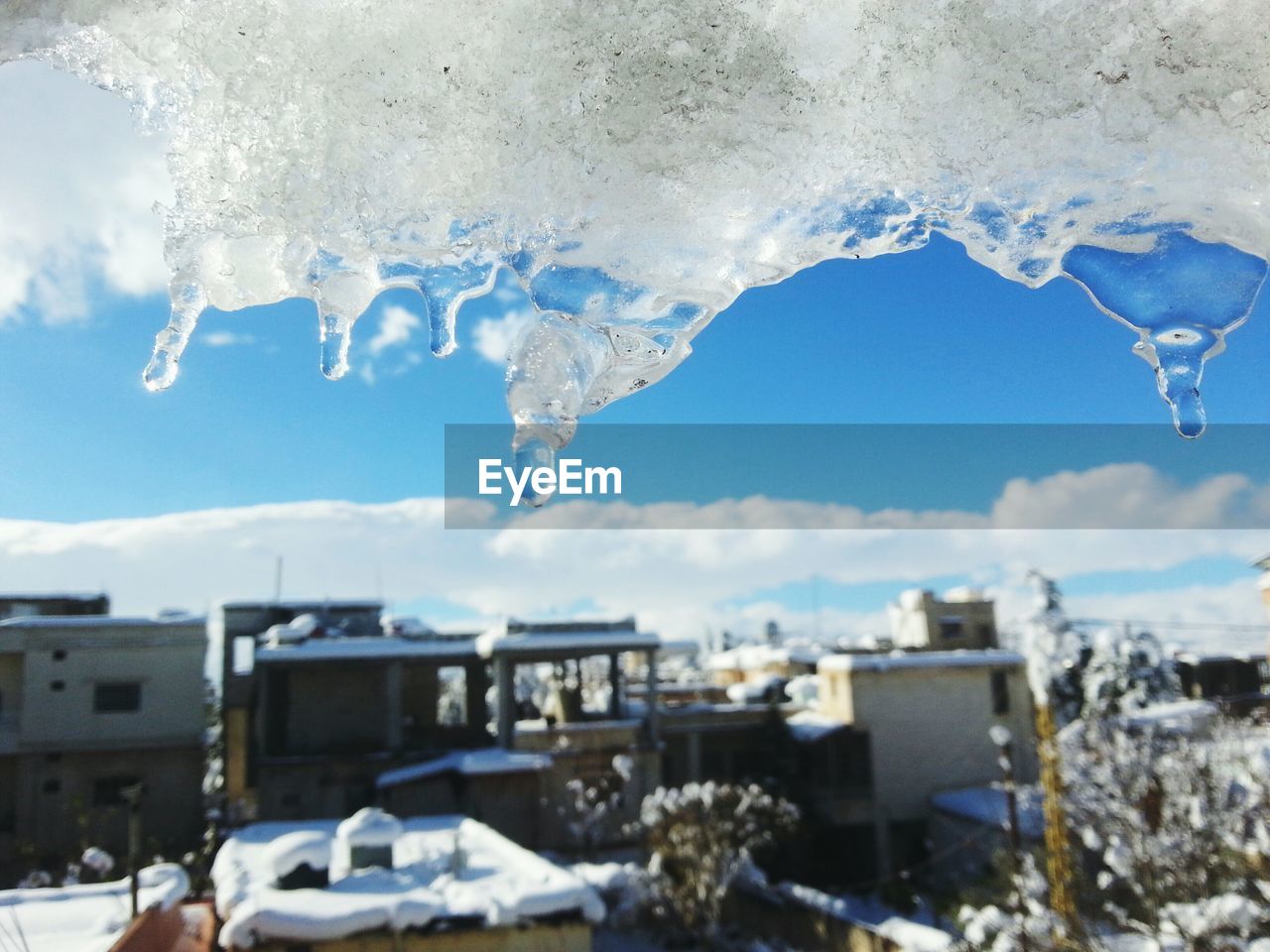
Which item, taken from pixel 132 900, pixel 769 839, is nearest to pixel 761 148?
pixel 132 900

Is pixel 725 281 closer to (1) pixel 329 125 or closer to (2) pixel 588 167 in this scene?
(2) pixel 588 167

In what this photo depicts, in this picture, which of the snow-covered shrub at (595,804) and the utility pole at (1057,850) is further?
the snow-covered shrub at (595,804)

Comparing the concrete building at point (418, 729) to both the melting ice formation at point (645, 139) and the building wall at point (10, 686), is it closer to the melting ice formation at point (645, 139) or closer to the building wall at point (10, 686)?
the building wall at point (10, 686)

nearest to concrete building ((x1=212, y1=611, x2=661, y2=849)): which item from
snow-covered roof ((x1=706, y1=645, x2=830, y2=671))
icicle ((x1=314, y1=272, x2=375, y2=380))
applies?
snow-covered roof ((x1=706, y1=645, x2=830, y2=671))

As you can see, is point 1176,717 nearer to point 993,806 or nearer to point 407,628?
point 993,806

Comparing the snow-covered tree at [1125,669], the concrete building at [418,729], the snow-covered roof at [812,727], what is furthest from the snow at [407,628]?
the snow-covered tree at [1125,669]

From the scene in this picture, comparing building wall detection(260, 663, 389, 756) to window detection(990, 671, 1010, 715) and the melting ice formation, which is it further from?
the melting ice formation
